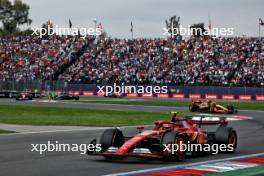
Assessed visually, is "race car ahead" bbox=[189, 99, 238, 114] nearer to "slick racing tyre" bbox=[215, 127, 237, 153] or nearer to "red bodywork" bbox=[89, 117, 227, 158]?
"slick racing tyre" bbox=[215, 127, 237, 153]

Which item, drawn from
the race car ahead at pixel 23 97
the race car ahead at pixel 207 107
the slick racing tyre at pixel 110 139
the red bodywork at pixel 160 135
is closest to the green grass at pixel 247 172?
the red bodywork at pixel 160 135

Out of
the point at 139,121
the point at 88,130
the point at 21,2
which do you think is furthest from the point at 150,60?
the point at 21,2

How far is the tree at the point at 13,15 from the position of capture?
105 m

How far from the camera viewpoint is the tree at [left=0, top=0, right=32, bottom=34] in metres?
105

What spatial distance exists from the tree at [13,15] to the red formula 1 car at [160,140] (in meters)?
95.8

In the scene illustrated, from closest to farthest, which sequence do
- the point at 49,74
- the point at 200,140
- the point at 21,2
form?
the point at 200,140, the point at 49,74, the point at 21,2

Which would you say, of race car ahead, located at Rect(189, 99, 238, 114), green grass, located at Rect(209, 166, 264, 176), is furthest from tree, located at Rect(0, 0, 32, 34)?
green grass, located at Rect(209, 166, 264, 176)

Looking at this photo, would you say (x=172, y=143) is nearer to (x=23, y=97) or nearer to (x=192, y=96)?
(x=23, y=97)

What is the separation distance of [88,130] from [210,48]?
120 ft

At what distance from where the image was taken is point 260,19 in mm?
64562

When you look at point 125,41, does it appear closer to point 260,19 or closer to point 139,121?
point 260,19

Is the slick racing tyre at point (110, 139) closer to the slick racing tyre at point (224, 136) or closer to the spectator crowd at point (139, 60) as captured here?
the slick racing tyre at point (224, 136)

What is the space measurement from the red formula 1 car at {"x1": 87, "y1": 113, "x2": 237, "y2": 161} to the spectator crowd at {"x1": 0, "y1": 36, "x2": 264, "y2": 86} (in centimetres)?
3646

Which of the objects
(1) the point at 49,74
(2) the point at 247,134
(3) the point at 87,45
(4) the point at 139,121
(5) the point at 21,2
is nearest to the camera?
(2) the point at 247,134
